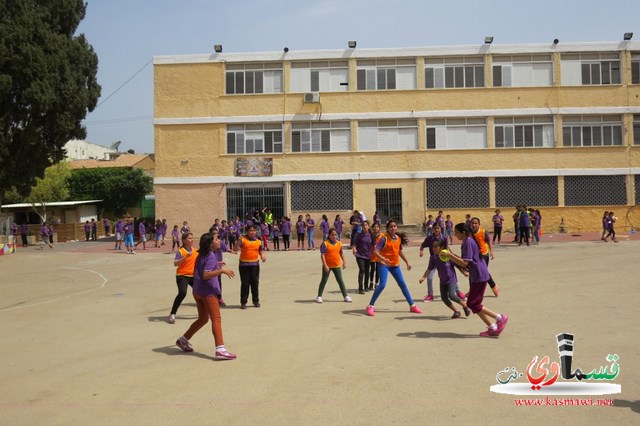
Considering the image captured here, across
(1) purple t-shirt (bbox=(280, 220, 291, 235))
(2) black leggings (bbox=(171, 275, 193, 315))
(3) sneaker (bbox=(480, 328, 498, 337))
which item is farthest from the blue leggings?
(1) purple t-shirt (bbox=(280, 220, 291, 235))

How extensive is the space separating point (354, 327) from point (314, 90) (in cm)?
2658

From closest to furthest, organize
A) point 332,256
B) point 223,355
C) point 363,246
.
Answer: point 223,355, point 332,256, point 363,246

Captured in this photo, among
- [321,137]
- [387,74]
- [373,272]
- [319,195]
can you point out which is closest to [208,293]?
[373,272]

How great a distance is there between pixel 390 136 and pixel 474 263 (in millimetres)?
26153

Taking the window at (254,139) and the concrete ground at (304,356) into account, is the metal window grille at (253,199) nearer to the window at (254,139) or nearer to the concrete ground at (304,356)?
the window at (254,139)

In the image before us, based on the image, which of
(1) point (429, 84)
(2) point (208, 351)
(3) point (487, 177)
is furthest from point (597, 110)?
(2) point (208, 351)

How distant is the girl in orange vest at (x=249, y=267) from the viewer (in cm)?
1213

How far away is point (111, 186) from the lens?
54438 mm

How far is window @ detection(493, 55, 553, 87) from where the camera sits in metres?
34.5

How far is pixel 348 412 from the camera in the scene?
18.9 feet

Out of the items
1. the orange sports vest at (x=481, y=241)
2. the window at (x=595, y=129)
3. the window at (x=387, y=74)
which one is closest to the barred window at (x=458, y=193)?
the window at (x=595, y=129)

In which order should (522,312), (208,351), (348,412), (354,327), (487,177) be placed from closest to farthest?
1. (348,412)
2. (208,351)
3. (354,327)
4. (522,312)
5. (487,177)

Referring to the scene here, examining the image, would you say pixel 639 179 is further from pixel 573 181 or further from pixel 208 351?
pixel 208 351

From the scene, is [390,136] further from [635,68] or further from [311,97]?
[635,68]
